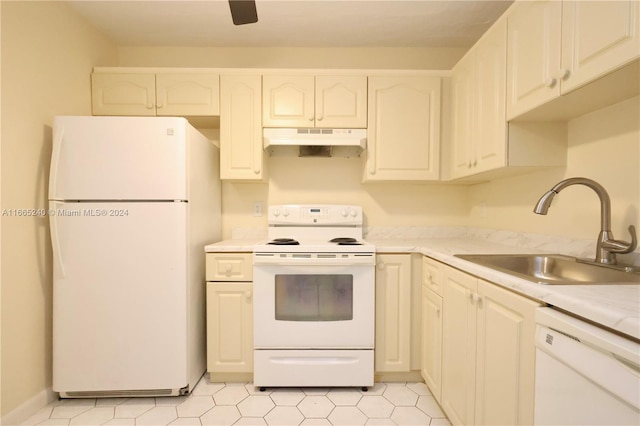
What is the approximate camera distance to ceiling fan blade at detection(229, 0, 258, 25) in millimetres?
1108

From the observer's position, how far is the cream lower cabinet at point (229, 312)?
1.76m

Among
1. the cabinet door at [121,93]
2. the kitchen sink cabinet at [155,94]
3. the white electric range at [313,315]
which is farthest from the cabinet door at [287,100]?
the white electric range at [313,315]

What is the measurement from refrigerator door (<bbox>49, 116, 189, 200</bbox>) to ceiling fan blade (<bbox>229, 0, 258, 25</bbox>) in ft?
2.20

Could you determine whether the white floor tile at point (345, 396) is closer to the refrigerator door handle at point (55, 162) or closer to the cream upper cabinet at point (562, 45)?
the cream upper cabinet at point (562, 45)

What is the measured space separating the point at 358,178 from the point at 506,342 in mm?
1590

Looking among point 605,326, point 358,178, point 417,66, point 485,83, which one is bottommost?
point 605,326

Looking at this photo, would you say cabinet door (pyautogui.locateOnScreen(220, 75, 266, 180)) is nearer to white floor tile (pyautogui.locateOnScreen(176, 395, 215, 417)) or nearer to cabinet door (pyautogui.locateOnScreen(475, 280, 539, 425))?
white floor tile (pyautogui.locateOnScreen(176, 395, 215, 417))

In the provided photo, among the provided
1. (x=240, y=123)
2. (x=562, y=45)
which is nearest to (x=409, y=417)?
(x=562, y=45)

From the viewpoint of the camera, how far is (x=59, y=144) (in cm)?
149

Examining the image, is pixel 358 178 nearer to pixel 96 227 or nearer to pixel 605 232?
pixel 605 232

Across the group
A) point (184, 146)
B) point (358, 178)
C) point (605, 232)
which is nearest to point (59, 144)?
point (184, 146)

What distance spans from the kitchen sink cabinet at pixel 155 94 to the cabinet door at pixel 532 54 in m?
1.79

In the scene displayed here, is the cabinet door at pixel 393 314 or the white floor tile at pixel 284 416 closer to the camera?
the white floor tile at pixel 284 416

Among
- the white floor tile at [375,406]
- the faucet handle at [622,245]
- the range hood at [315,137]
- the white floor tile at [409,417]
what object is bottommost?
the white floor tile at [375,406]
